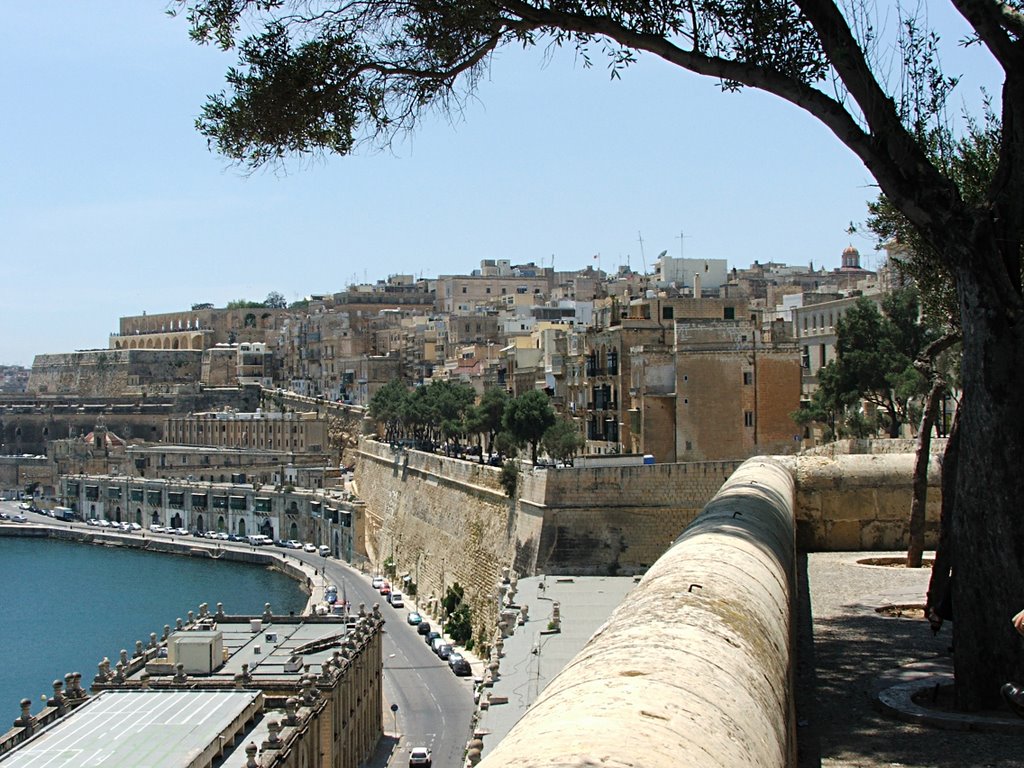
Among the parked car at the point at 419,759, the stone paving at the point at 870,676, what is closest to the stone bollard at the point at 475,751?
the parked car at the point at 419,759

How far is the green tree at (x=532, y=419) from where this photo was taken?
31.6 m

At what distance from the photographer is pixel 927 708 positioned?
411 cm

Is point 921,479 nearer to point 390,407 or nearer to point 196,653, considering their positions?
point 196,653

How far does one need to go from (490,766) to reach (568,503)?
21823mm

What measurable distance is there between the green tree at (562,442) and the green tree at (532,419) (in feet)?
0.73

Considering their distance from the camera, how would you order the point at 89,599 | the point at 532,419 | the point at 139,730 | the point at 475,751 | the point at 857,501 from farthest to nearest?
the point at 89,599, the point at 532,419, the point at 139,730, the point at 475,751, the point at 857,501

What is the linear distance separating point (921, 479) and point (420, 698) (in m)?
17.7

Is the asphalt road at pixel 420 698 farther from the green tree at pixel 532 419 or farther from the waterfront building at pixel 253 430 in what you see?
the waterfront building at pixel 253 430

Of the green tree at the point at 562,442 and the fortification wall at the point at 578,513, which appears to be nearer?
the fortification wall at the point at 578,513

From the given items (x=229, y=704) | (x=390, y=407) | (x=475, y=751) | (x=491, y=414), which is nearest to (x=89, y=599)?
(x=390, y=407)

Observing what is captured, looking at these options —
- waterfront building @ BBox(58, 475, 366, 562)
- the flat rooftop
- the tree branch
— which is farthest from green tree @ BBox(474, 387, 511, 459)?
the tree branch

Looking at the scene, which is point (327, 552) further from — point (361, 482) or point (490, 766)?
point (490, 766)

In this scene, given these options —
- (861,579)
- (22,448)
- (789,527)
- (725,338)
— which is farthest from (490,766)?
(22,448)

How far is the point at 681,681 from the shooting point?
81.0 inches
